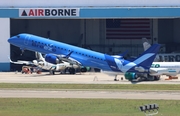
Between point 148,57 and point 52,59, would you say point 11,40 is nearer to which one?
point 52,59

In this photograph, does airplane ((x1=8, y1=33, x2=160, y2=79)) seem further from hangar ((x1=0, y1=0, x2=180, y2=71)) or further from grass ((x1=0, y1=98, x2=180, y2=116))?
grass ((x1=0, y1=98, x2=180, y2=116))

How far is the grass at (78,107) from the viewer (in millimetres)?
29581

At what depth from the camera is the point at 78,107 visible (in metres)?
32.1

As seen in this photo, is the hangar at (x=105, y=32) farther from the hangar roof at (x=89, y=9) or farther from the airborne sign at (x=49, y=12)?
the airborne sign at (x=49, y=12)

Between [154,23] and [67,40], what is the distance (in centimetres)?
1470

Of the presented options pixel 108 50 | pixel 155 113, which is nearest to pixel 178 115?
pixel 155 113

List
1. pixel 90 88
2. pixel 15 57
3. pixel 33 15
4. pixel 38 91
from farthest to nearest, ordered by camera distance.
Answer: pixel 15 57
pixel 33 15
pixel 90 88
pixel 38 91

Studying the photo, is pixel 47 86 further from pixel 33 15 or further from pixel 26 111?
pixel 33 15

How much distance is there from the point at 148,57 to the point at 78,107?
2787cm

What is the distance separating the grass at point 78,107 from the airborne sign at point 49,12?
4626 cm

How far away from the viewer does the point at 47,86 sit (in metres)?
47.8

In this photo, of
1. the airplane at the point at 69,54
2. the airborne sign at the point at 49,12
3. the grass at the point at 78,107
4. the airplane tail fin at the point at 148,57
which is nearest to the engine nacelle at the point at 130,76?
the airplane tail fin at the point at 148,57

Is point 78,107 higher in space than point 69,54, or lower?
lower

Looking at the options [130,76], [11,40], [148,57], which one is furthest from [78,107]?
[11,40]
